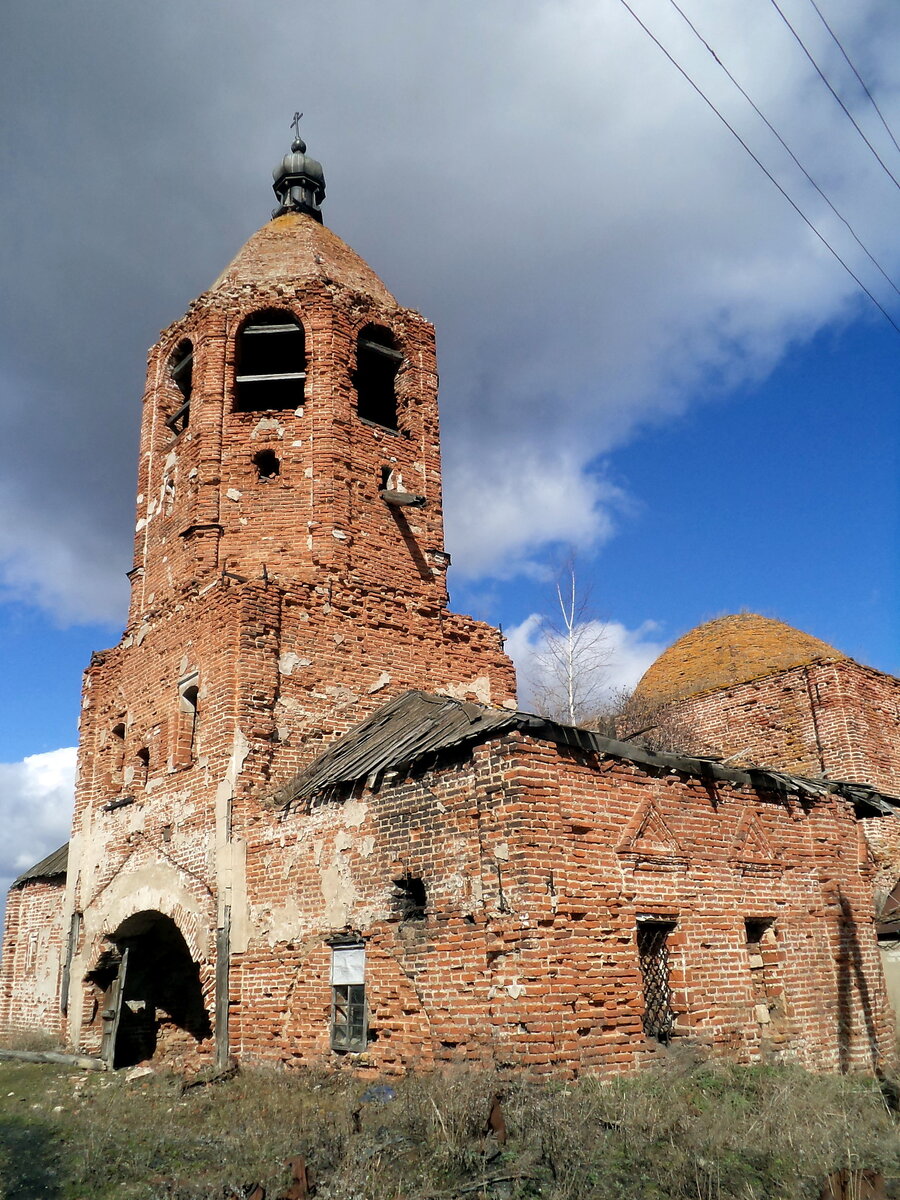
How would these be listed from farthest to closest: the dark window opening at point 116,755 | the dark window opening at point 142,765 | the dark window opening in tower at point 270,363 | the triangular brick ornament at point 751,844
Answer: the dark window opening in tower at point 270,363, the dark window opening at point 116,755, the dark window opening at point 142,765, the triangular brick ornament at point 751,844

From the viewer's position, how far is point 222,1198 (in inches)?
202

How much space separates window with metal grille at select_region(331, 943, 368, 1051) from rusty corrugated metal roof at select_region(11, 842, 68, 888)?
11.0m

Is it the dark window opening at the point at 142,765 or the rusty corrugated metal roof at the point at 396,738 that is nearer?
the rusty corrugated metal roof at the point at 396,738

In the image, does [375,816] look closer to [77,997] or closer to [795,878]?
[795,878]

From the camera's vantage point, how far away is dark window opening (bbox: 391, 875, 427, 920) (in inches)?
328

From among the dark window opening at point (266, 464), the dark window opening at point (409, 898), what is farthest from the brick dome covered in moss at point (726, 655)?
the dark window opening at point (409, 898)

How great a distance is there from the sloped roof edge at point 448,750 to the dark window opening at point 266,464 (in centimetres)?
414

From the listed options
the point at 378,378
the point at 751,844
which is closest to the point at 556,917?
the point at 751,844

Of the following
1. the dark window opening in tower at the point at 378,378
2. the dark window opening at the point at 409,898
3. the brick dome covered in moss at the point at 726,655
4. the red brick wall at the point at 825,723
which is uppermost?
the dark window opening in tower at the point at 378,378

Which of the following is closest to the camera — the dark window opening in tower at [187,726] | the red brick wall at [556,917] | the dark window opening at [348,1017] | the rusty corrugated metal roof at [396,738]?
the red brick wall at [556,917]

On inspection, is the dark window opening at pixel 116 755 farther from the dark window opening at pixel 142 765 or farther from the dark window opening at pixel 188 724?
the dark window opening at pixel 188 724

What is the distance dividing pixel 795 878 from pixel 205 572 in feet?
27.7

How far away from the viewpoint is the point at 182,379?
634 inches

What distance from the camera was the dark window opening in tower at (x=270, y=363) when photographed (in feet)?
49.2
